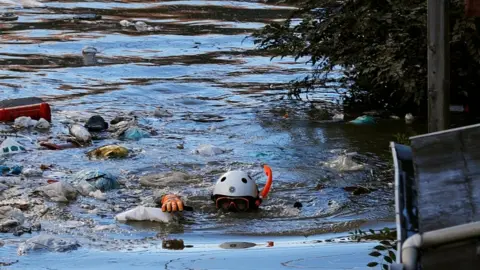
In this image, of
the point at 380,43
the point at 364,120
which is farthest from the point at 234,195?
the point at 364,120

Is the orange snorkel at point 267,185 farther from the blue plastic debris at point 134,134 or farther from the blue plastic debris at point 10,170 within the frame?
the blue plastic debris at point 134,134

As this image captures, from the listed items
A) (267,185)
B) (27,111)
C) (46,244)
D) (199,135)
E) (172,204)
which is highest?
(27,111)

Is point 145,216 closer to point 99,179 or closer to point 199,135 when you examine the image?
point 99,179

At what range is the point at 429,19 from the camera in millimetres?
6707

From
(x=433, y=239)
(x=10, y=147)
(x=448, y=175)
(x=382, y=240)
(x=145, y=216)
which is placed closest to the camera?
(x=433, y=239)

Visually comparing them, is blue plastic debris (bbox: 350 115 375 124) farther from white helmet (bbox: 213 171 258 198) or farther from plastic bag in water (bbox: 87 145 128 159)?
white helmet (bbox: 213 171 258 198)

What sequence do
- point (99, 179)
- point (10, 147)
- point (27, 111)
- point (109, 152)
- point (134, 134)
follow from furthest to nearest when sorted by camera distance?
1. point (27, 111)
2. point (134, 134)
3. point (10, 147)
4. point (109, 152)
5. point (99, 179)

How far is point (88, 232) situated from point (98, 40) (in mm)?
11853

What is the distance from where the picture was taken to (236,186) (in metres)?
8.22

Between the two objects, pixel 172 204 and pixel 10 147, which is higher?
pixel 10 147

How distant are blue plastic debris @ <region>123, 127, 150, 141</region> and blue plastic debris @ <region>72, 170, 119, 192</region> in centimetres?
204

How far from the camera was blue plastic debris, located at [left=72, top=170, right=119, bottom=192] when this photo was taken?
9.03 m

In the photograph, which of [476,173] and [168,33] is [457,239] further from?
[168,33]

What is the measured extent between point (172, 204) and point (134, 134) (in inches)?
133
